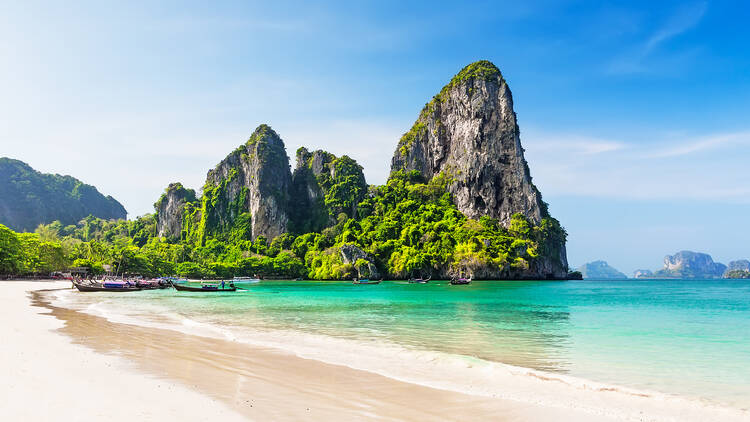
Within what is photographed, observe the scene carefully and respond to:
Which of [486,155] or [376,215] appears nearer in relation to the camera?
[486,155]

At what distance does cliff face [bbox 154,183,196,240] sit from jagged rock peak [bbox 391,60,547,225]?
108 metres

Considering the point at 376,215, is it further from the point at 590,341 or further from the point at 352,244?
the point at 590,341

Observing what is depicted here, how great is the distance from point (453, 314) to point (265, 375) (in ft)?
66.7

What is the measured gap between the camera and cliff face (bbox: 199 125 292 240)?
16400 centimetres

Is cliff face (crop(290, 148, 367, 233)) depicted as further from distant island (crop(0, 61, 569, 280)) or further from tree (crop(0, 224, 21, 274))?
tree (crop(0, 224, 21, 274))

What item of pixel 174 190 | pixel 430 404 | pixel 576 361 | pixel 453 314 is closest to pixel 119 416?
pixel 430 404

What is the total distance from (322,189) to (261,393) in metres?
167

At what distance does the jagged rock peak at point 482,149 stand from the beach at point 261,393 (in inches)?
5088

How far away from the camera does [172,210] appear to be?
189 m

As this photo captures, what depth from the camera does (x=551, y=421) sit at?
7.45 metres

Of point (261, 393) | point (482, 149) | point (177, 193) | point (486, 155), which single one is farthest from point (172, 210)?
point (261, 393)

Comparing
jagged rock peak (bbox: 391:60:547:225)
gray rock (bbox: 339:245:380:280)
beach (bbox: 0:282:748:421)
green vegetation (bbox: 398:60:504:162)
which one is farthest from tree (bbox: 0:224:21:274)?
green vegetation (bbox: 398:60:504:162)

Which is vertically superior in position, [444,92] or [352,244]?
[444,92]

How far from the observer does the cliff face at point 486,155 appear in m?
134
